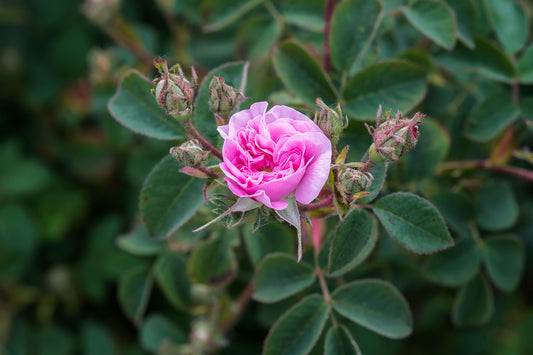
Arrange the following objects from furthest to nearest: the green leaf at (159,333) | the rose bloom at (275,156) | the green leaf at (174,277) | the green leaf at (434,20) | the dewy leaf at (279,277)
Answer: the green leaf at (159,333), the green leaf at (174,277), the green leaf at (434,20), the dewy leaf at (279,277), the rose bloom at (275,156)

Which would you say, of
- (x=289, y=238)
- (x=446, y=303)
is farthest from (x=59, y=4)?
(x=446, y=303)

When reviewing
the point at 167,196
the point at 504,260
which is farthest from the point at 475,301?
the point at 167,196

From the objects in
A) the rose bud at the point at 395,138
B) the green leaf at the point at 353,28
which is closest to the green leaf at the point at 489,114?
the green leaf at the point at 353,28

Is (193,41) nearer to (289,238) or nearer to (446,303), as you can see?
(289,238)

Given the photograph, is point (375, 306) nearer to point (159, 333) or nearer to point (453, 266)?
point (453, 266)

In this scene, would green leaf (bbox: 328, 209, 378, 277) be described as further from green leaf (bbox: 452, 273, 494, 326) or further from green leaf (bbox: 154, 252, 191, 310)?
green leaf (bbox: 154, 252, 191, 310)

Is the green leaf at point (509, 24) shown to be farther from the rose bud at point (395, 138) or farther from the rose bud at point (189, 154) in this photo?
the rose bud at point (189, 154)
